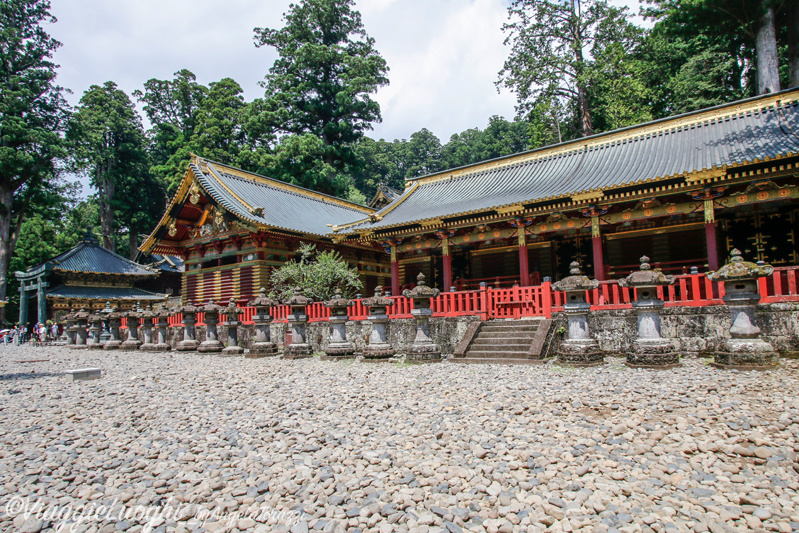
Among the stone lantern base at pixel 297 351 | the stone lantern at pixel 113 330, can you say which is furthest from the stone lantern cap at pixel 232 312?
the stone lantern at pixel 113 330

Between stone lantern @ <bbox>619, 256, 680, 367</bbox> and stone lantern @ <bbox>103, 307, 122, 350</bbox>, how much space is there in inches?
802

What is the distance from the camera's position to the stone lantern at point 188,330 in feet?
54.1

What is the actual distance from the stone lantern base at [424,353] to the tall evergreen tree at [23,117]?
32.5 meters

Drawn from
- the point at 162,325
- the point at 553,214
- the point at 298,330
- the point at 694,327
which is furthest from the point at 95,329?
the point at 694,327

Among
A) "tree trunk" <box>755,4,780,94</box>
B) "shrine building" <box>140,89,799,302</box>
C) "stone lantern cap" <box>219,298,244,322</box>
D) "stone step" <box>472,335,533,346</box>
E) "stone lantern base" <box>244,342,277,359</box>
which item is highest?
"tree trunk" <box>755,4,780,94</box>

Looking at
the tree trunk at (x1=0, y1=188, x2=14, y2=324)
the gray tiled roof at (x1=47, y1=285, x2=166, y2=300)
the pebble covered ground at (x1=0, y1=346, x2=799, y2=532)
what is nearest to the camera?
the pebble covered ground at (x1=0, y1=346, x2=799, y2=532)

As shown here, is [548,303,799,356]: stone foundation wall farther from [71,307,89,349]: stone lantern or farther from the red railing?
[71,307,89,349]: stone lantern

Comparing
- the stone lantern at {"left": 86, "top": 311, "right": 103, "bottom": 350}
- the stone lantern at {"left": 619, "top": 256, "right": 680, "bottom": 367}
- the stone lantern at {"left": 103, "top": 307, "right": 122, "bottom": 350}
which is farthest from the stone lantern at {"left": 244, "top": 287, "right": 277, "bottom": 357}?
the stone lantern at {"left": 86, "top": 311, "right": 103, "bottom": 350}

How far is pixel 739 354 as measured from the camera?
7508 millimetres

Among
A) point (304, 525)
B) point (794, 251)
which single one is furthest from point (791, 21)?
point (304, 525)

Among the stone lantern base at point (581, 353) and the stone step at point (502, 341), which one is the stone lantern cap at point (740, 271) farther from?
the stone step at point (502, 341)

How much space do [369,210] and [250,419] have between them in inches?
960

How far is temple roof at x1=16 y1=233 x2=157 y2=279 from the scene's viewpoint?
28750 millimetres

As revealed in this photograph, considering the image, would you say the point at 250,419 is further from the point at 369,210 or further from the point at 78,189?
the point at 78,189
